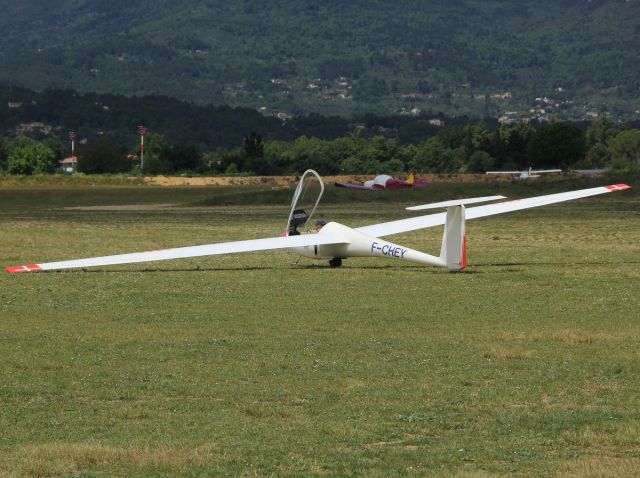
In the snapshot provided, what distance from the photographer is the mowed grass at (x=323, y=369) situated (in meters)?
11.5

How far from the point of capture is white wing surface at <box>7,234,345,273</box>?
26.4 m

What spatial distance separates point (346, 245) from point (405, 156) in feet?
482

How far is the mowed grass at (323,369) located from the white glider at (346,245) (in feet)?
1.33

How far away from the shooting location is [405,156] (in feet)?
575

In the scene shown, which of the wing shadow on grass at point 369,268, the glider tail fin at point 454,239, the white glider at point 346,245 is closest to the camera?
the glider tail fin at point 454,239

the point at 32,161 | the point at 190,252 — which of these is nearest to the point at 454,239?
the point at 190,252

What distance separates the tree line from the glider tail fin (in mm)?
92175

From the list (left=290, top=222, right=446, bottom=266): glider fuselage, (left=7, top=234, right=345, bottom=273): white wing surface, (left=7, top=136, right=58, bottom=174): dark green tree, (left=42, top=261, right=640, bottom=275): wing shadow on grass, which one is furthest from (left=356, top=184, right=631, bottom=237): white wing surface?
(left=7, top=136, right=58, bottom=174): dark green tree

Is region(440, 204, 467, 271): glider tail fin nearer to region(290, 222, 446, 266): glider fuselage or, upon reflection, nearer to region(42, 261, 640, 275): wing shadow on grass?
region(290, 222, 446, 266): glider fuselage

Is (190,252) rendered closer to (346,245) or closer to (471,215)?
(346,245)

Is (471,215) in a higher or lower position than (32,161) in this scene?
higher

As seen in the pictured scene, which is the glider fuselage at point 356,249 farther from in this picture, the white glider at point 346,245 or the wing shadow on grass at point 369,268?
the wing shadow on grass at point 369,268

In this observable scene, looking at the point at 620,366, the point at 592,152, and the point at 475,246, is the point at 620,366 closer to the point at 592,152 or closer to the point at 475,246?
the point at 475,246

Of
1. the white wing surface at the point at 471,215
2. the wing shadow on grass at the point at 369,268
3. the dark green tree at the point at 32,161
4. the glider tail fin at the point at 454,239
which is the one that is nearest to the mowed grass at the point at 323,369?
the wing shadow on grass at the point at 369,268
